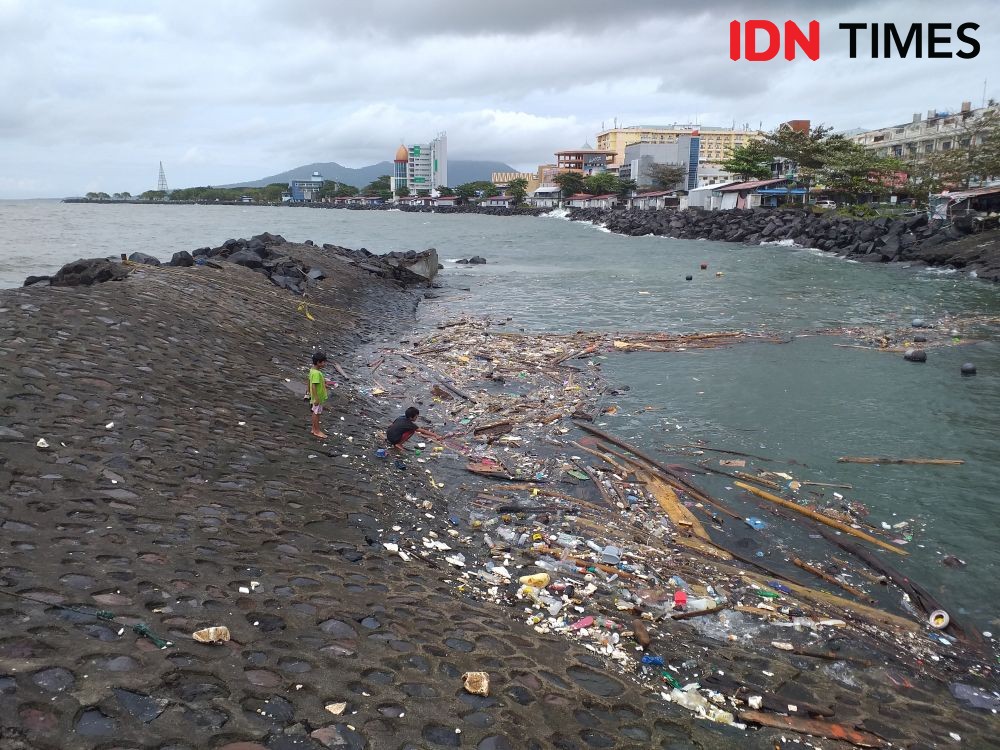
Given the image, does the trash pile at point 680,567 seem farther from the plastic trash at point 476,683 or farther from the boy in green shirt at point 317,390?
the boy in green shirt at point 317,390

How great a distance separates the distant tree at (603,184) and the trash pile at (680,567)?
426 feet

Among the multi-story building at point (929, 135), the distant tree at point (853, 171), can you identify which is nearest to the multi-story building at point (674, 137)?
the multi-story building at point (929, 135)

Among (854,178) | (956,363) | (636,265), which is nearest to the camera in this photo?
(956,363)

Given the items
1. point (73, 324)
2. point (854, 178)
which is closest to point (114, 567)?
point (73, 324)

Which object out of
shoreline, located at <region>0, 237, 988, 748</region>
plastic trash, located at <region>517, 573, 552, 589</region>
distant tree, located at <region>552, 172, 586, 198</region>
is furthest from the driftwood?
distant tree, located at <region>552, 172, 586, 198</region>

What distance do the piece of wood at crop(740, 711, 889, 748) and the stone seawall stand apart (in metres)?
33.8

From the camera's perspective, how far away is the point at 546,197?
168 metres

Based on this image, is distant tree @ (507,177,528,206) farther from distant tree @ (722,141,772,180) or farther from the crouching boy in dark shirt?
the crouching boy in dark shirt

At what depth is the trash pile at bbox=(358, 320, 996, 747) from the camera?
5.66 metres

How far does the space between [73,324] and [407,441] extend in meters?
5.57

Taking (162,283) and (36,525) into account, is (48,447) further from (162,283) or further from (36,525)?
(162,283)

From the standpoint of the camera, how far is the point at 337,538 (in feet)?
22.4

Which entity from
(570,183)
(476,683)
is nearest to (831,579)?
(476,683)

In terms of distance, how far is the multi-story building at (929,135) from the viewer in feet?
197
